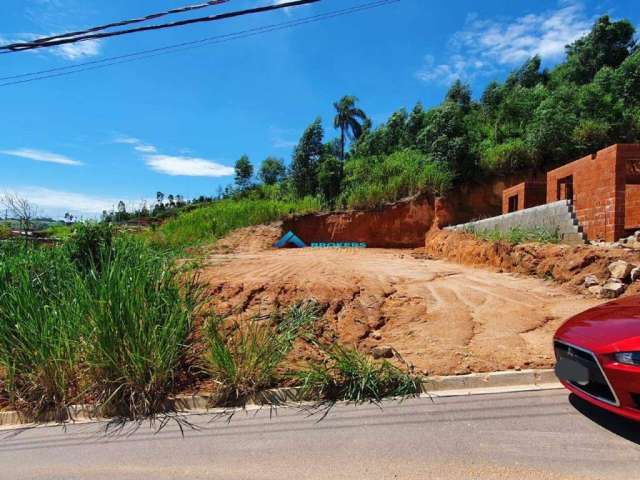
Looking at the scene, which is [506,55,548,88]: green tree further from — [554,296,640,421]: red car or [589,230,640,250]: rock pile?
[554,296,640,421]: red car

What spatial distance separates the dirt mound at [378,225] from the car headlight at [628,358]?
17170 millimetres

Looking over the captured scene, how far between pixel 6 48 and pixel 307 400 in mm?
5873

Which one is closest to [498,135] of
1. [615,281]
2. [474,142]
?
[474,142]

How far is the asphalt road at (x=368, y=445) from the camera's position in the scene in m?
2.45

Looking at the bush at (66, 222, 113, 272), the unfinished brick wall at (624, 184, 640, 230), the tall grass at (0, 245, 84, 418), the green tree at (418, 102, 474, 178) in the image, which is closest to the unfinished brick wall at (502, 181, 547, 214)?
the unfinished brick wall at (624, 184, 640, 230)

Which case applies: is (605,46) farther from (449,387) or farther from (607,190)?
(449,387)

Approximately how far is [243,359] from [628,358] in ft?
10.9

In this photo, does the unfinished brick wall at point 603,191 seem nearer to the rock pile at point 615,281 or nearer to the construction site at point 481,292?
the construction site at point 481,292

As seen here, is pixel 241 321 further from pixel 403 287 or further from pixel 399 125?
pixel 399 125

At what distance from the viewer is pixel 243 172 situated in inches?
1132

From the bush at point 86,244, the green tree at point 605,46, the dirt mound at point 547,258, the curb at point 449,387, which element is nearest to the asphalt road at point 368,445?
the curb at point 449,387

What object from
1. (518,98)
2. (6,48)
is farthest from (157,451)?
(518,98)

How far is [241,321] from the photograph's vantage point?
196 inches

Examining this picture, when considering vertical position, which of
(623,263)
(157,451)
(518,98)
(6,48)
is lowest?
(157,451)
